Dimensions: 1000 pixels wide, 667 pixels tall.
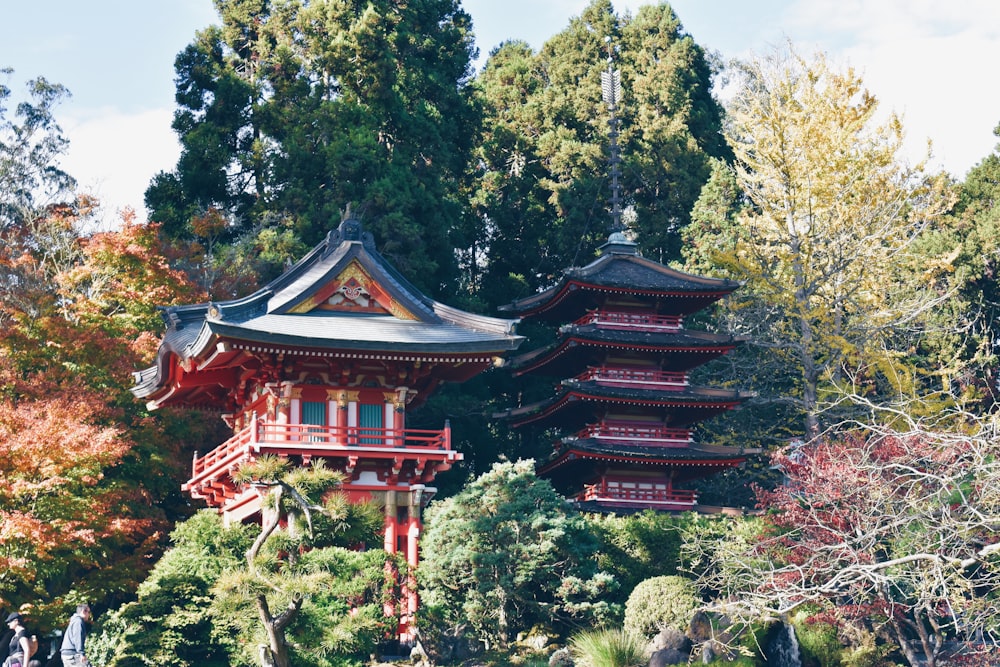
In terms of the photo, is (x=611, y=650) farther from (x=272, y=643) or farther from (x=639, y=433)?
(x=639, y=433)

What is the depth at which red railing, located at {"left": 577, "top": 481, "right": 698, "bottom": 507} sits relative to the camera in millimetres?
31844

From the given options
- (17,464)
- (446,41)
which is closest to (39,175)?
(446,41)

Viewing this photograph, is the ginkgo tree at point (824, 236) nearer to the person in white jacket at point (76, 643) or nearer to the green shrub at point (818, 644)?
the green shrub at point (818, 644)

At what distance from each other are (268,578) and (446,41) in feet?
80.4

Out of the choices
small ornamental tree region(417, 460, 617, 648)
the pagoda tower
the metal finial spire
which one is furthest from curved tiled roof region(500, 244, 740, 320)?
small ornamental tree region(417, 460, 617, 648)

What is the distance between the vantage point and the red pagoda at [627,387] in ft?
105

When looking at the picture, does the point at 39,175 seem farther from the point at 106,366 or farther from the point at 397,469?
the point at 397,469

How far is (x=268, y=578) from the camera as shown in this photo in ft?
61.1

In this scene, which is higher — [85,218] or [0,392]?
[85,218]

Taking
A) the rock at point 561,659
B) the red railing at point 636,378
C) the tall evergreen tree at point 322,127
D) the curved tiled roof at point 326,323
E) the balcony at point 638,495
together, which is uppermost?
the tall evergreen tree at point 322,127

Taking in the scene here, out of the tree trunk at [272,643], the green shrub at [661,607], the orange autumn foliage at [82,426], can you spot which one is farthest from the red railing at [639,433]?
the tree trunk at [272,643]

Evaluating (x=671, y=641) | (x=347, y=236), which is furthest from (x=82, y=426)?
(x=671, y=641)

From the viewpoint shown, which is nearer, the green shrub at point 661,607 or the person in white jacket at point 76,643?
the person in white jacket at point 76,643

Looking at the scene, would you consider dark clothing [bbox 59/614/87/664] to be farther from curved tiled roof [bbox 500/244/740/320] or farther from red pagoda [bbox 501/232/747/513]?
curved tiled roof [bbox 500/244/740/320]
